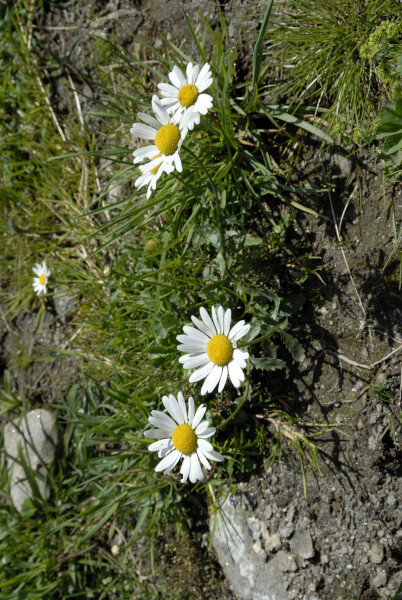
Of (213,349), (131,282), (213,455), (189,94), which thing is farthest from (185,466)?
(189,94)

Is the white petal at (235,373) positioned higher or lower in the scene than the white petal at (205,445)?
higher

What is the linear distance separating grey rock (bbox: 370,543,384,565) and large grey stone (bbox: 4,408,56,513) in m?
2.11

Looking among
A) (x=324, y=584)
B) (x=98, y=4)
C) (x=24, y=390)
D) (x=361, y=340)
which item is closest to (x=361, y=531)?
(x=324, y=584)

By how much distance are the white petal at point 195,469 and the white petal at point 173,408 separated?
0.15 meters

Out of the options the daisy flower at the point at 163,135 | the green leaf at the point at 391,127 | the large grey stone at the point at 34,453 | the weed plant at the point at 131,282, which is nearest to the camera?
the green leaf at the point at 391,127

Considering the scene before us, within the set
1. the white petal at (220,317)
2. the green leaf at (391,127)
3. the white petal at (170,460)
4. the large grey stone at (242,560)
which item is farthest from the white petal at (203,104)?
the large grey stone at (242,560)

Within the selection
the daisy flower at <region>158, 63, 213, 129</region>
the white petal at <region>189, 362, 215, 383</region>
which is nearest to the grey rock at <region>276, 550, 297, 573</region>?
the white petal at <region>189, 362, 215, 383</region>

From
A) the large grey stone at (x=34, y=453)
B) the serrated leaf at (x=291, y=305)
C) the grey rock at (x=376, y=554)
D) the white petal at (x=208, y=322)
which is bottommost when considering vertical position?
the grey rock at (x=376, y=554)

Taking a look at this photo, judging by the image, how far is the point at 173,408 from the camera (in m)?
1.95

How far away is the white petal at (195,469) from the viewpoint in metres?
1.89

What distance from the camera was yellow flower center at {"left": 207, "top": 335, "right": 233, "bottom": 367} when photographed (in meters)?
1.85

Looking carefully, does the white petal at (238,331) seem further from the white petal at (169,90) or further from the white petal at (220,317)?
the white petal at (169,90)

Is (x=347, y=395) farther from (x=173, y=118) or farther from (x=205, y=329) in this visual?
(x=173, y=118)

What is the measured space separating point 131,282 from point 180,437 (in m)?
1.03
